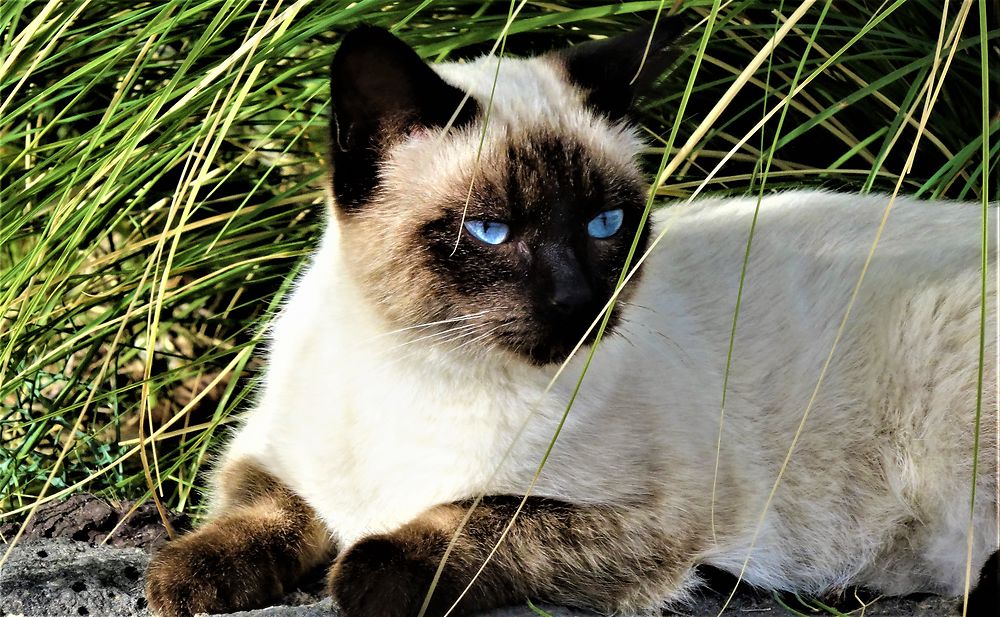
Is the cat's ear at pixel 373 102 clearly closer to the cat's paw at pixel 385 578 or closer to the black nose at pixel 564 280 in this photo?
the black nose at pixel 564 280

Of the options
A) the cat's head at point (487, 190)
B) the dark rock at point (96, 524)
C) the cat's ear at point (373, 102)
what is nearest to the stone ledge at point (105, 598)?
the dark rock at point (96, 524)

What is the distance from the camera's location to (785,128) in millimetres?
3084

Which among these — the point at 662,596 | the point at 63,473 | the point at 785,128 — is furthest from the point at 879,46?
the point at 63,473

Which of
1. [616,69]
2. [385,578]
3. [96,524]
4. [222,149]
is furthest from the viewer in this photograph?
[222,149]

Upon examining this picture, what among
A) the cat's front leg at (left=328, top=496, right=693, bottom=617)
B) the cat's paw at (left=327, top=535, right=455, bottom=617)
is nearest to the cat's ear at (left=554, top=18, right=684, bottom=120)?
the cat's front leg at (left=328, top=496, right=693, bottom=617)

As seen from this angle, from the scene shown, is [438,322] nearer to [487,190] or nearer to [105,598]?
[487,190]

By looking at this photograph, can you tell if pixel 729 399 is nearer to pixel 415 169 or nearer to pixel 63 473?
pixel 415 169

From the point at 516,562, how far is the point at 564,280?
54 centimetres

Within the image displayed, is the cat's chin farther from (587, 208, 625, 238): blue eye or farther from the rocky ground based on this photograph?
the rocky ground

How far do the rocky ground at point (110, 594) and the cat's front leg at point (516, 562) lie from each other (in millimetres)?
58

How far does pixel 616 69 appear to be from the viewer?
2.13 m

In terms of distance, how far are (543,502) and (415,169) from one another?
698 mm

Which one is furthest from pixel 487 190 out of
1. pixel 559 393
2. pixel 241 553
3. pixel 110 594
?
pixel 110 594

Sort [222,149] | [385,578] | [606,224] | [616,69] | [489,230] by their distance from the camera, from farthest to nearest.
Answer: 1. [222,149]
2. [616,69]
3. [606,224]
4. [489,230]
5. [385,578]
